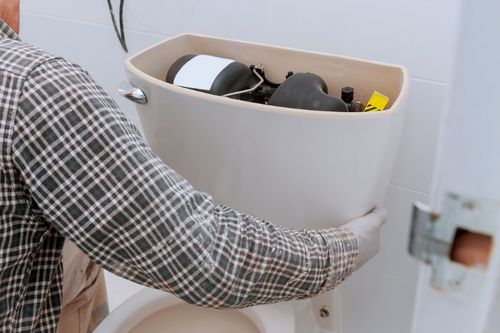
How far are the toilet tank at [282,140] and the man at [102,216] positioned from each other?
121 millimetres

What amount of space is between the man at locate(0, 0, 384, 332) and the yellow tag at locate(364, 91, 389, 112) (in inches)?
9.2

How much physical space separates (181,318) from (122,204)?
0.48 m

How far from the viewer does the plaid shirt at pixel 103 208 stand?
0.57 m

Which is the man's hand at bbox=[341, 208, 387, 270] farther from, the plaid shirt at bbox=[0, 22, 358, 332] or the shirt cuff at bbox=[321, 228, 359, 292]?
the plaid shirt at bbox=[0, 22, 358, 332]

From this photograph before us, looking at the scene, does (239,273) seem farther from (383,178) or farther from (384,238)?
(384,238)

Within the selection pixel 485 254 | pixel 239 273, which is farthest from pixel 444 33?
pixel 485 254

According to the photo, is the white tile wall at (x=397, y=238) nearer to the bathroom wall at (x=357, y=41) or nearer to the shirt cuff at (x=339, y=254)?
the bathroom wall at (x=357, y=41)

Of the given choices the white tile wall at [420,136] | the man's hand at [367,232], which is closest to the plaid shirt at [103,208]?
the man's hand at [367,232]

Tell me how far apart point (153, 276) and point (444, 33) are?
1.93ft

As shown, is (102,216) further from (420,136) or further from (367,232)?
(420,136)

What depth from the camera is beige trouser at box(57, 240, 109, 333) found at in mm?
915

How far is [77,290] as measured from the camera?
0.93 metres

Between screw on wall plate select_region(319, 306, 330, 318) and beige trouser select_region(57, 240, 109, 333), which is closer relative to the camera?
beige trouser select_region(57, 240, 109, 333)

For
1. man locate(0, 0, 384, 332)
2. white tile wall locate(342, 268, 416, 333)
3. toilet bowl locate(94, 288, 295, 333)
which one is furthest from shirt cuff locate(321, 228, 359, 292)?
white tile wall locate(342, 268, 416, 333)
